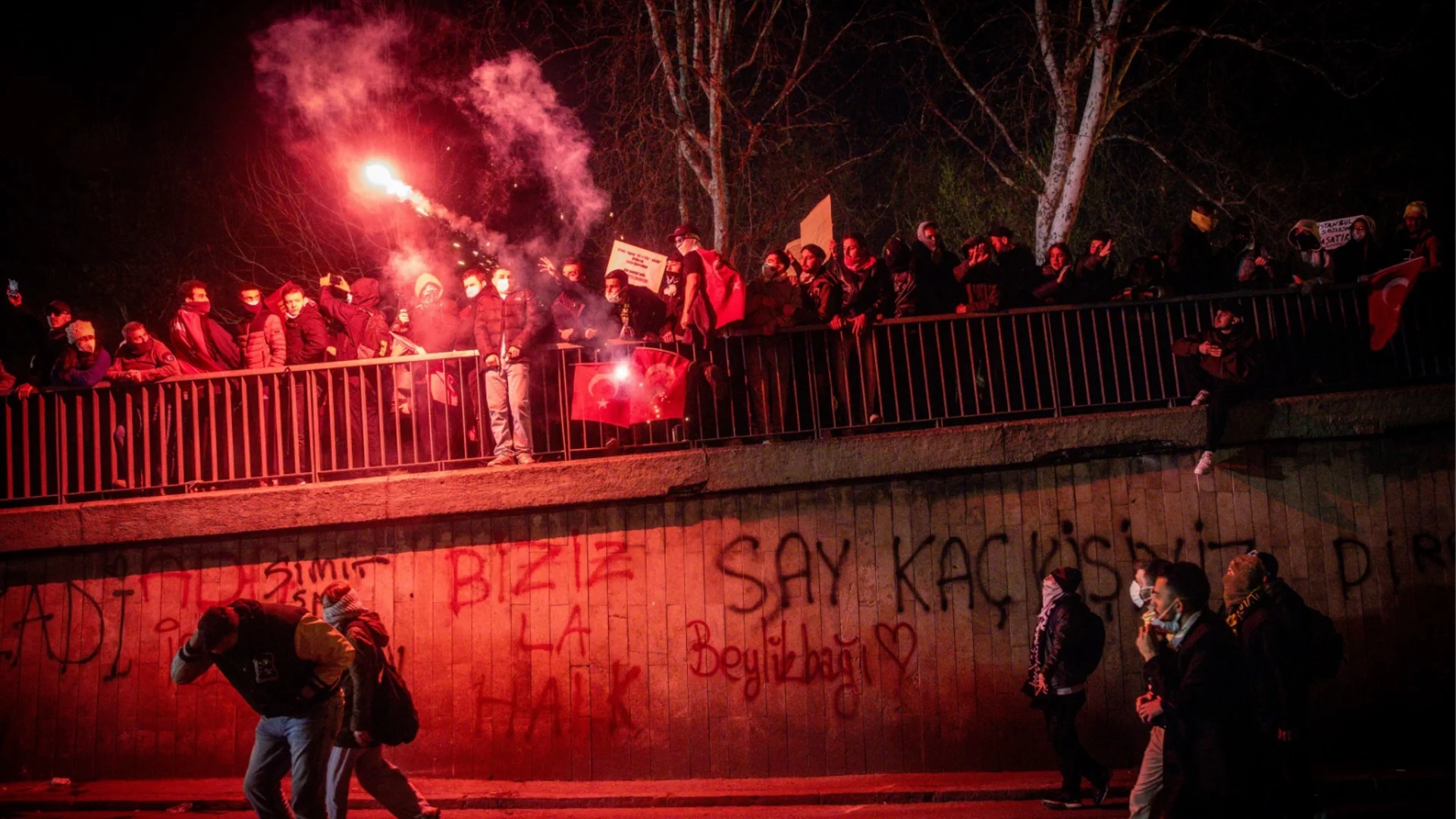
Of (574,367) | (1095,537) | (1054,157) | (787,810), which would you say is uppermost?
(1054,157)

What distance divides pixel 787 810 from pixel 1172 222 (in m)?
17.2

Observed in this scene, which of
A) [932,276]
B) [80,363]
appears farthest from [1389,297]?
[80,363]

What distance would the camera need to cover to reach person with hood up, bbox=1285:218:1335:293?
33.4ft

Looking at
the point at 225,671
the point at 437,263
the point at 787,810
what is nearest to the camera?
the point at 225,671

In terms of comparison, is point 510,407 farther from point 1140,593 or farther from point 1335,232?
point 1335,232

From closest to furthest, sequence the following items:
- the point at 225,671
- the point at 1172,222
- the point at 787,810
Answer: the point at 225,671, the point at 787,810, the point at 1172,222

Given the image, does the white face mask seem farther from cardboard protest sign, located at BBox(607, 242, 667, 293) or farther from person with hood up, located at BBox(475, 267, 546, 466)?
cardboard protest sign, located at BBox(607, 242, 667, 293)

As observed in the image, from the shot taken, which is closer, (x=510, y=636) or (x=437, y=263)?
(x=510, y=636)

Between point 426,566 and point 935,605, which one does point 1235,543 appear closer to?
point 935,605

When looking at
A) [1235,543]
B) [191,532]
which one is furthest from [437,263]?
[1235,543]

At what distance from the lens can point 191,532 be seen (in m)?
9.30

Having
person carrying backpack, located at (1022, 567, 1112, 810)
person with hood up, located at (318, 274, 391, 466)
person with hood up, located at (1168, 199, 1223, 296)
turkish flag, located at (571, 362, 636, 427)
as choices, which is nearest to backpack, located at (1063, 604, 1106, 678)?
person carrying backpack, located at (1022, 567, 1112, 810)

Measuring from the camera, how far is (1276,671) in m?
6.23

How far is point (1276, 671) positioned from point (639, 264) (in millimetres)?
6460
